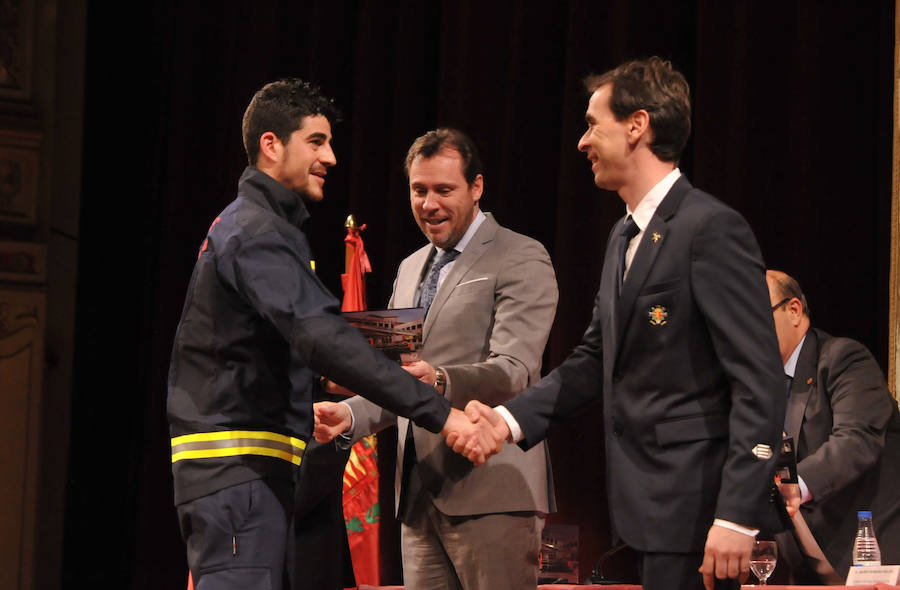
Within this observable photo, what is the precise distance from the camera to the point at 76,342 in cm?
481

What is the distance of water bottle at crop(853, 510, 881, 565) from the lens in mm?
2924

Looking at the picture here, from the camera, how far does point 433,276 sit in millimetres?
2674

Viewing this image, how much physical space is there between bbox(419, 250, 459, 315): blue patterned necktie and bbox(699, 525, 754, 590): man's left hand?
1.14 meters

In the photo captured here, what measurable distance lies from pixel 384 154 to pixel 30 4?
1876 millimetres

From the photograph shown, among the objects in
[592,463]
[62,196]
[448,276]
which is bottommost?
[592,463]

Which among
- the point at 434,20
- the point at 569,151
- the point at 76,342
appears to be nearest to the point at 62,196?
the point at 76,342

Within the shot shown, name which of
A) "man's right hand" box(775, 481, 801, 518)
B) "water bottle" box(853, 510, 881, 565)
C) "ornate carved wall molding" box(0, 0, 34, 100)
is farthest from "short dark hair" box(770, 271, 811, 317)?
"ornate carved wall molding" box(0, 0, 34, 100)

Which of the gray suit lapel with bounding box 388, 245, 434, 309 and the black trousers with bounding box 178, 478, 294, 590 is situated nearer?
the black trousers with bounding box 178, 478, 294, 590

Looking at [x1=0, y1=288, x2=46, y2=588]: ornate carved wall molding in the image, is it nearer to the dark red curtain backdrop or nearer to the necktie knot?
the dark red curtain backdrop

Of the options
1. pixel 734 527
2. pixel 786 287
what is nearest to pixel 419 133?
pixel 786 287

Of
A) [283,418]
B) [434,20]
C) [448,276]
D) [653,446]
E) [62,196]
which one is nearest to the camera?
[653,446]

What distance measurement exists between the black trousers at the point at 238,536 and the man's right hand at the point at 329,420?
491 millimetres

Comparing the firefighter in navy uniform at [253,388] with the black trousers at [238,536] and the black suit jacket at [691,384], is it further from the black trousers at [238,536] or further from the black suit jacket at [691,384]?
the black suit jacket at [691,384]

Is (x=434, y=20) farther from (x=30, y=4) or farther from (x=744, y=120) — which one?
(x=30, y=4)
